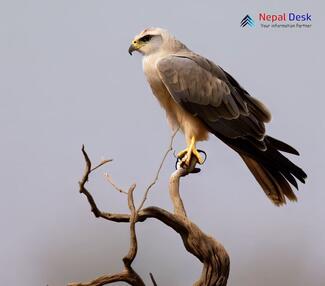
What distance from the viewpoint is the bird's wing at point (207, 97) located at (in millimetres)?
2395

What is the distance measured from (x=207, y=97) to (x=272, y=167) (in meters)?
0.41

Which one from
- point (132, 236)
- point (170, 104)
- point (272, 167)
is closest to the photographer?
point (132, 236)

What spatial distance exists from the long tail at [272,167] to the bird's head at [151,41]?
1.52 feet

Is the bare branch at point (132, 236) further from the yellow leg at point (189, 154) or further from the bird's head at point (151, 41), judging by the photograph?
the bird's head at point (151, 41)

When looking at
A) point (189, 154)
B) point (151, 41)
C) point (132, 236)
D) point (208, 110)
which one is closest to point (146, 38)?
point (151, 41)

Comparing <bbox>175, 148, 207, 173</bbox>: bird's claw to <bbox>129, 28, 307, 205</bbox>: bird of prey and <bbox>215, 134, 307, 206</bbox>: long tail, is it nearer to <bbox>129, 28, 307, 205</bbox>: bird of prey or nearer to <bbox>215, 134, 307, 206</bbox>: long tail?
<bbox>129, 28, 307, 205</bbox>: bird of prey

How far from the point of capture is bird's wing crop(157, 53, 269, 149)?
94.3 inches

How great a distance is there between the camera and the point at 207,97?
2439mm

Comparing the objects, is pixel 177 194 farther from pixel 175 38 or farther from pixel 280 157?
pixel 175 38

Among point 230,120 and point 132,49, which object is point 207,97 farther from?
point 132,49

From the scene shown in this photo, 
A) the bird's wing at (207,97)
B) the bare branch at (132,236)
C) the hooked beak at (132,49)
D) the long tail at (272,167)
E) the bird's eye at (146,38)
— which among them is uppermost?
the bird's eye at (146,38)

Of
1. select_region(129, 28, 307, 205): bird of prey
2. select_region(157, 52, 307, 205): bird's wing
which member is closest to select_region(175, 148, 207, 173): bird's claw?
select_region(129, 28, 307, 205): bird of prey

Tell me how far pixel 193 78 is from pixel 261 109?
0.36 m

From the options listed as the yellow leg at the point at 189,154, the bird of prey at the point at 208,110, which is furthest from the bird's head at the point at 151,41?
the yellow leg at the point at 189,154
